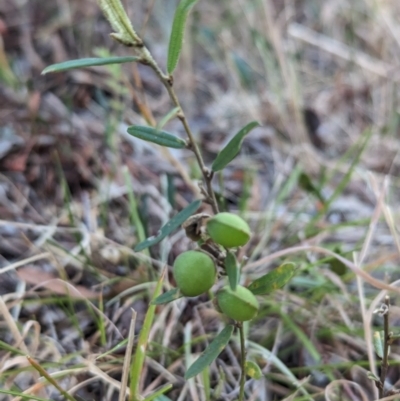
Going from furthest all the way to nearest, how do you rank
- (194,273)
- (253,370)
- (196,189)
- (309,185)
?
(309,185) < (196,189) < (253,370) < (194,273)

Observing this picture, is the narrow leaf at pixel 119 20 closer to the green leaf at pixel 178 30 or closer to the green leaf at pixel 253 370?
the green leaf at pixel 178 30

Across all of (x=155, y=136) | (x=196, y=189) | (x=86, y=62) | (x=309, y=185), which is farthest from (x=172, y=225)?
(x=309, y=185)

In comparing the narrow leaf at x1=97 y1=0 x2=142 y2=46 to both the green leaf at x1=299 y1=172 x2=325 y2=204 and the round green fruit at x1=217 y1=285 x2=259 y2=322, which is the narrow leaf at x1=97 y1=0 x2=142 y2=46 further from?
the green leaf at x1=299 y1=172 x2=325 y2=204

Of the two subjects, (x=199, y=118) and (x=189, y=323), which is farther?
(x=199, y=118)

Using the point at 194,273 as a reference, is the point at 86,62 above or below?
above

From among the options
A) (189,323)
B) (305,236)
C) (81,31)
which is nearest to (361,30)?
(81,31)

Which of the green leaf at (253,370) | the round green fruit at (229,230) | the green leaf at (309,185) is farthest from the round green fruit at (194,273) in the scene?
the green leaf at (309,185)

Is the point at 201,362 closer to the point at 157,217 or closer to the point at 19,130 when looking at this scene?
the point at 157,217

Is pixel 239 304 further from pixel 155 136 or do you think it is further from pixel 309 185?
pixel 309 185
